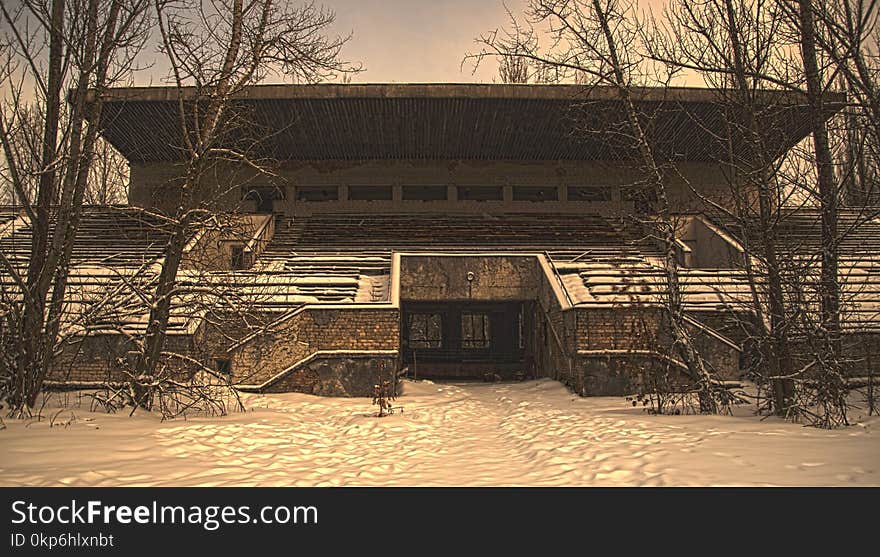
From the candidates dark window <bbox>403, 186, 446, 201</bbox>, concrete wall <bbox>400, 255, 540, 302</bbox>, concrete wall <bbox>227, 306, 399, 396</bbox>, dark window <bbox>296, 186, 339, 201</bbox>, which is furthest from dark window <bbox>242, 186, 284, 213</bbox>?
concrete wall <bbox>227, 306, 399, 396</bbox>

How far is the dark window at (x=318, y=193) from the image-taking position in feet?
81.1

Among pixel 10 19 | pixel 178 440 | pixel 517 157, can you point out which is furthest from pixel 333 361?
pixel 517 157

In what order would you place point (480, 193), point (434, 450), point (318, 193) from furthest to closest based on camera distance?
point (480, 193) → point (318, 193) → point (434, 450)

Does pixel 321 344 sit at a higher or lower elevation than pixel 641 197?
lower

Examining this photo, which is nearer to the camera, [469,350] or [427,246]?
[427,246]

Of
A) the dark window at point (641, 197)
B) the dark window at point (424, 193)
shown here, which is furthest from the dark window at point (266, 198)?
the dark window at point (641, 197)

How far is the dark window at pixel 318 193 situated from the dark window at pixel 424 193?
2.87 meters

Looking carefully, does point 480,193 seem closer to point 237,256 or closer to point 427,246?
point 427,246

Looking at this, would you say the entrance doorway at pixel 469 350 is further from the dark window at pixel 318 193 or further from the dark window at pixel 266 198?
the dark window at pixel 266 198

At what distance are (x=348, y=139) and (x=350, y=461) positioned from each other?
1880 cm

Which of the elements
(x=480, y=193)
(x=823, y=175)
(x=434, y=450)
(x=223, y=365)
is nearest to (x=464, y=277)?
(x=223, y=365)

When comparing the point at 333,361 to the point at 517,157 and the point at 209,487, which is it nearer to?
the point at 209,487

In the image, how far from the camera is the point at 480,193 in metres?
25.0

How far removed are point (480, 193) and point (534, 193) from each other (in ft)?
7.38
